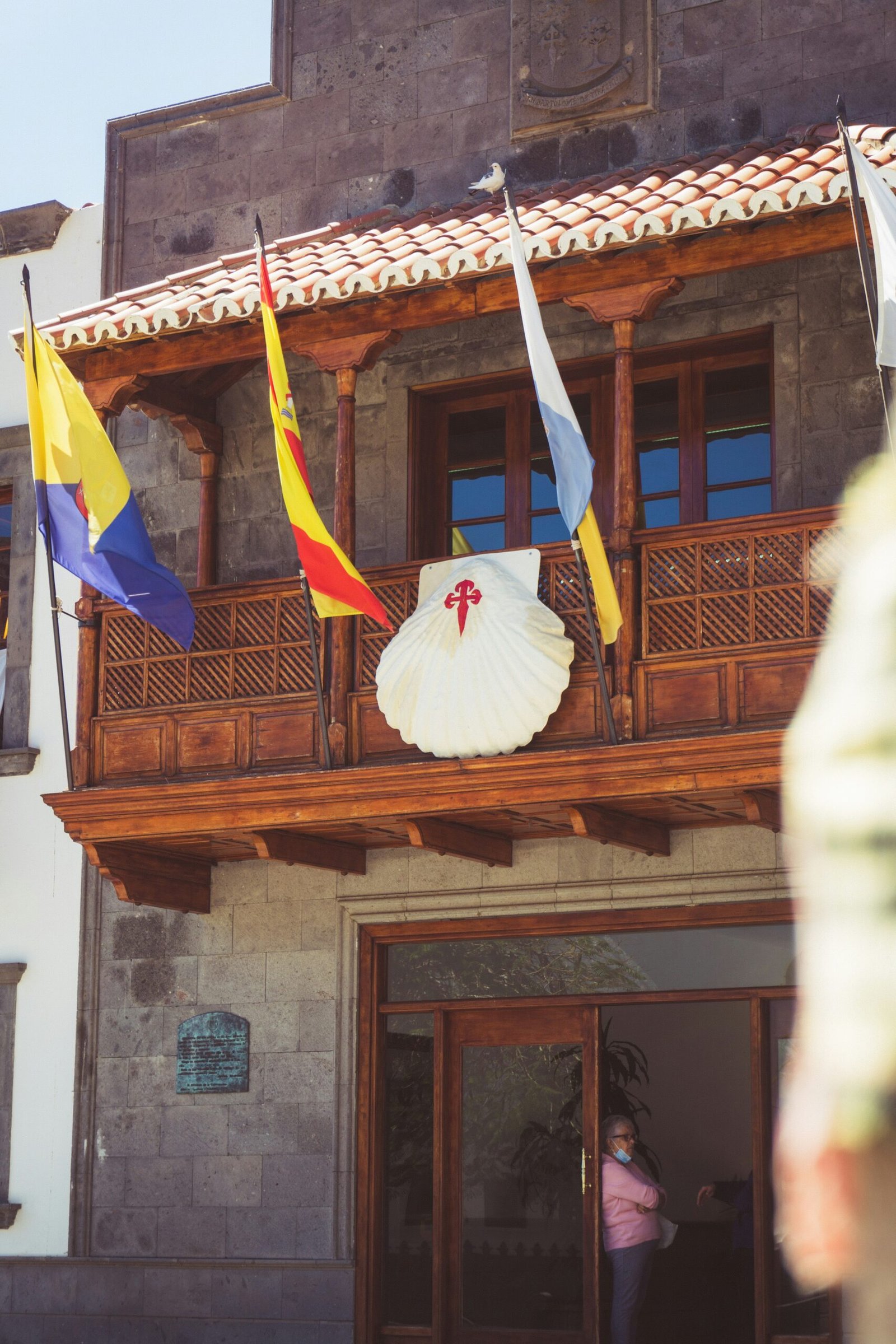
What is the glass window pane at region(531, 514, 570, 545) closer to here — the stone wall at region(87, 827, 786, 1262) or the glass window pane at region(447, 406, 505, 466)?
the glass window pane at region(447, 406, 505, 466)

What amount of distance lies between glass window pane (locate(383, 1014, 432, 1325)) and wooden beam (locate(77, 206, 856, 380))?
4687mm

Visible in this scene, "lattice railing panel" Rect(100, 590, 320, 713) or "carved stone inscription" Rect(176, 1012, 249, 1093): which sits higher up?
"lattice railing panel" Rect(100, 590, 320, 713)

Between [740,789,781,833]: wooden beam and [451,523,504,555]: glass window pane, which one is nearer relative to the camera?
[740,789,781,833]: wooden beam

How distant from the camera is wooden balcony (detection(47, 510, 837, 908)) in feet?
33.2

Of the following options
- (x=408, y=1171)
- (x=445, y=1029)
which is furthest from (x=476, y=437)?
(x=408, y=1171)

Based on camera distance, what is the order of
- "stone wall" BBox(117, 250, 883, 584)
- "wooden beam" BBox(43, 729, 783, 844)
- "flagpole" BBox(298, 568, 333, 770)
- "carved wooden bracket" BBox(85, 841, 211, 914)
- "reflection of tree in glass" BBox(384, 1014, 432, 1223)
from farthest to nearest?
"reflection of tree in glass" BBox(384, 1014, 432, 1223) < "carved wooden bracket" BBox(85, 841, 211, 914) < "stone wall" BBox(117, 250, 883, 584) < "flagpole" BBox(298, 568, 333, 770) < "wooden beam" BBox(43, 729, 783, 844)

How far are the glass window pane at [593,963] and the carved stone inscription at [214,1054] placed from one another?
1.13 m

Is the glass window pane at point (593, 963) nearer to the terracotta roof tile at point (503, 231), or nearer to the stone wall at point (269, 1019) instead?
the stone wall at point (269, 1019)

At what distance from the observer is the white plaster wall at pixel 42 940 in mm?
12969

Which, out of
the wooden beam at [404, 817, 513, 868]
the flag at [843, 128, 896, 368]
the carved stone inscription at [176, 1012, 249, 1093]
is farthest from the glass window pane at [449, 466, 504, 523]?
the carved stone inscription at [176, 1012, 249, 1093]

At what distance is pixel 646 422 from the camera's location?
41.2 ft

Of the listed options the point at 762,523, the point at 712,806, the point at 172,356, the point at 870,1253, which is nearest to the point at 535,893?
the point at 712,806

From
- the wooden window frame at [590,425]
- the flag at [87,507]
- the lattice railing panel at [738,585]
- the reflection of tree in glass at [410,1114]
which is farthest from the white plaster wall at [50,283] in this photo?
the lattice railing panel at [738,585]

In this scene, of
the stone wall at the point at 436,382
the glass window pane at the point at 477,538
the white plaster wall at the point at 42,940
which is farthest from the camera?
the white plaster wall at the point at 42,940
